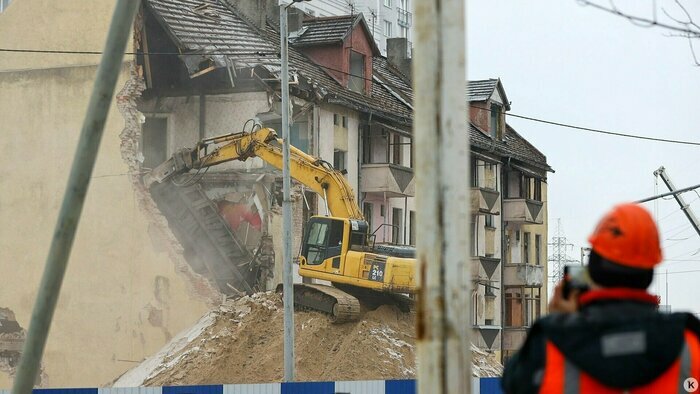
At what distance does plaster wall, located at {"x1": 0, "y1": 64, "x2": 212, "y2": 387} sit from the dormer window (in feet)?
59.9

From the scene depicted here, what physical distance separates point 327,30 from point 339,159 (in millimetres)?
5690

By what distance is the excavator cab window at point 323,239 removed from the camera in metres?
32.7

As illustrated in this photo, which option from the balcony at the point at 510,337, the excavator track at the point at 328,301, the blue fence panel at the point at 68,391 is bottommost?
the balcony at the point at 510,337

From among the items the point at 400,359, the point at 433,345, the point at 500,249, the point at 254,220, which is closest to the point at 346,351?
the point at 400,359

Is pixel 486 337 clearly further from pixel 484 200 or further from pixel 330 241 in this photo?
pixel 330 241

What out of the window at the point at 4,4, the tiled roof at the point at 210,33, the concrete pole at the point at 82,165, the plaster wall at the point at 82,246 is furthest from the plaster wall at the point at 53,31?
the concrete pole at the point at 82,165

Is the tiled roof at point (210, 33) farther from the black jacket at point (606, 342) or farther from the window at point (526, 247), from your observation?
the black jacket at point (606, 342)

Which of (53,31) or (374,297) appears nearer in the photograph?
(374,297)

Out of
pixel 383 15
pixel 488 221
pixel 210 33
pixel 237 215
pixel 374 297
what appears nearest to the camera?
pixel 374 297

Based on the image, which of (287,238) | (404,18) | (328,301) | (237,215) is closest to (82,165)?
(287,238)

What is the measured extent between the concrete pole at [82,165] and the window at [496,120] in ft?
140

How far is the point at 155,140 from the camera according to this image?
3397cm

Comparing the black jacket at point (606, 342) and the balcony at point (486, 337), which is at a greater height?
the black jacket at point (606, 342)

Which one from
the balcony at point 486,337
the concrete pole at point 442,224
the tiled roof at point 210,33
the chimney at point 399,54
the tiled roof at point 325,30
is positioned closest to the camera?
the concrete pole at point 442,224
